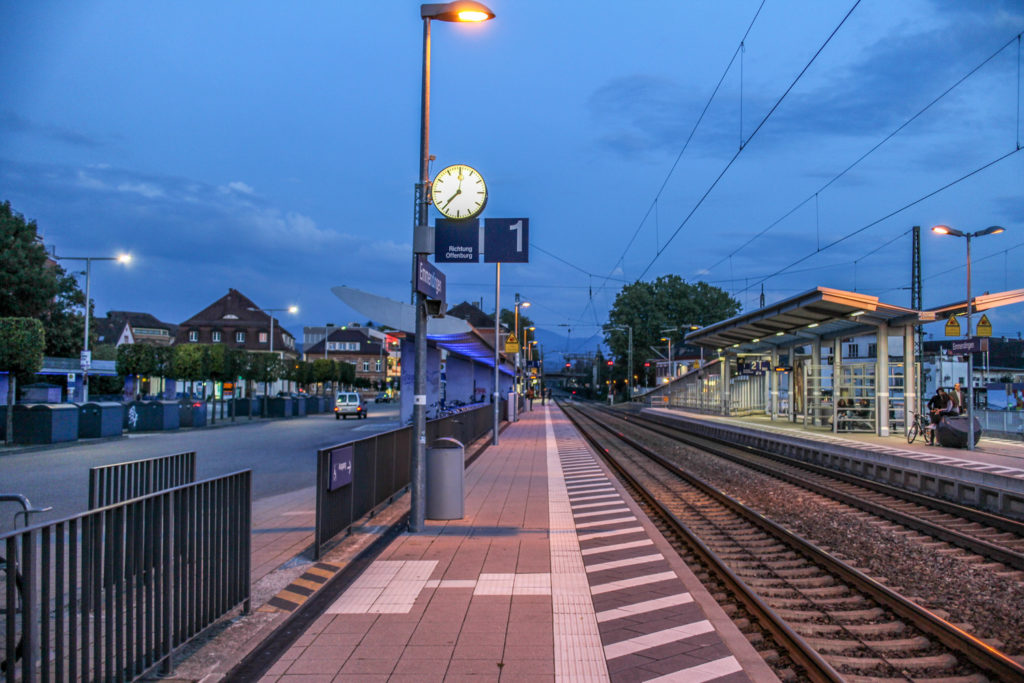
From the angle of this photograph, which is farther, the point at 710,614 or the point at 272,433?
the point at 272,433

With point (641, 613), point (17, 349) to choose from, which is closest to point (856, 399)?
point (641, 613)

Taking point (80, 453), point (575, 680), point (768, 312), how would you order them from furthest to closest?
point (768, 312) < point (80, 453) < point (575, 680)

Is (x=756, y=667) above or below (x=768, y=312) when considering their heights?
below

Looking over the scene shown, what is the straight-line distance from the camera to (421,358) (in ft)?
34.1

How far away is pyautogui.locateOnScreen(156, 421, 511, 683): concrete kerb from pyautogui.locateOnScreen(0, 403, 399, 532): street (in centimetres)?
266

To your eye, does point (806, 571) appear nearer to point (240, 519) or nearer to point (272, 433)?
point (240, 519)

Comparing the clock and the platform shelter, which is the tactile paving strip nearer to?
the clock

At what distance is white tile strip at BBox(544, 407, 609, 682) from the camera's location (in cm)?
538

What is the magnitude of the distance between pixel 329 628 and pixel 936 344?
105682 millimetres

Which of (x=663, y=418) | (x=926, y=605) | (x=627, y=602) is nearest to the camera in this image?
(x=627, y=602)

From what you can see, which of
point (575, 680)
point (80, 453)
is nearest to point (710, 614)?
point (575, 680)

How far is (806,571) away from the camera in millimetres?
9008

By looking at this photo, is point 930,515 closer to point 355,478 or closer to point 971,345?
point 355,478

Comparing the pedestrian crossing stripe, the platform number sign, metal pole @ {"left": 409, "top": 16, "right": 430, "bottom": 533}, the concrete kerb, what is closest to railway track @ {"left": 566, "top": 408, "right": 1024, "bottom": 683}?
metal pole @ {"left": 409, "top": 16, "right": 430, "bottom": 533}
